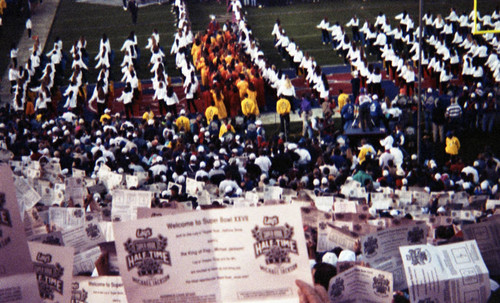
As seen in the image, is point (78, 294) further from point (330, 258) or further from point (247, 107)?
point (247, 107)

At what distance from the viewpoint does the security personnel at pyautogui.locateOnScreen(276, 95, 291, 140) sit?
58.0 ft

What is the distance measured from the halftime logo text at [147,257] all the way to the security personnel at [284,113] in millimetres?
13649

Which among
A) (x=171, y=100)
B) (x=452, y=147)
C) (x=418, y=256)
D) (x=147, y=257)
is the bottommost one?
(x=452, y=147)

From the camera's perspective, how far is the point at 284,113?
17797mm

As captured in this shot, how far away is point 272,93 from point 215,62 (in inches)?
72.7

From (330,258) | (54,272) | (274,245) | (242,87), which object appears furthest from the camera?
(242,87)

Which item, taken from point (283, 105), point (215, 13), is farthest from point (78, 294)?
point (215, 13)

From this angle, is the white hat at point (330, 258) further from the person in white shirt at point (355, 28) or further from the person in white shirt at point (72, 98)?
the person in white shirt at point (355, 28)

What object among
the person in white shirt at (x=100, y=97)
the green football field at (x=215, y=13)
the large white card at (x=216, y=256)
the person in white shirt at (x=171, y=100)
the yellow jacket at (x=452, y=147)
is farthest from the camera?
the green football field at (x=215, y=13)

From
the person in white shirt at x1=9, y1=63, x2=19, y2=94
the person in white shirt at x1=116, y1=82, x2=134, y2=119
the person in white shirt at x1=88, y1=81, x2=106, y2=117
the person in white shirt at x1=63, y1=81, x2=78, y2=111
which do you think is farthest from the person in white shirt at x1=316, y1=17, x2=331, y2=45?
the person in white shirt at x1=9, y1=63, x2=19, y2=94

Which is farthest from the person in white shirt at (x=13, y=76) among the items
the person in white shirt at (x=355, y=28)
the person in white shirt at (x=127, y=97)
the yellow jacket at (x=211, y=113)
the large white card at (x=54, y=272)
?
the large white card at (x=54, y=272)

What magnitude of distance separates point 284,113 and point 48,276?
13541 millimetres

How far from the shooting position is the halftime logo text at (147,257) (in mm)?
4102

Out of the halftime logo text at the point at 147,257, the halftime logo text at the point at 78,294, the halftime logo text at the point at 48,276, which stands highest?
the halftime logo text at the point at 147,257
